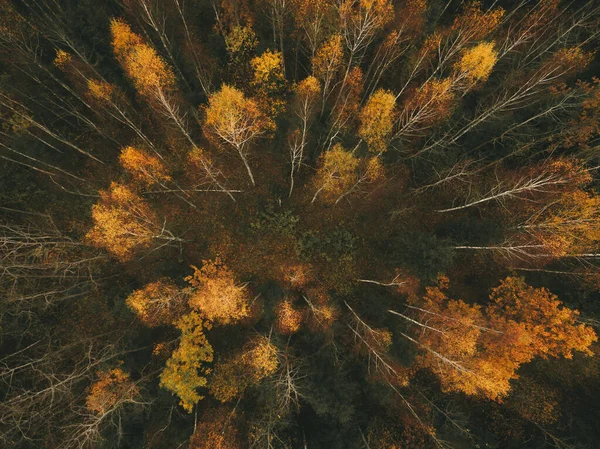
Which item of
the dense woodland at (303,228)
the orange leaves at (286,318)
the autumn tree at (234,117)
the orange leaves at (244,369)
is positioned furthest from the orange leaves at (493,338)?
the autumn tree at (234,117)

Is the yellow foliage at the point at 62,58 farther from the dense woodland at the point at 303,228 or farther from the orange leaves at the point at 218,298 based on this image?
the orange leaves at the point at 218,298

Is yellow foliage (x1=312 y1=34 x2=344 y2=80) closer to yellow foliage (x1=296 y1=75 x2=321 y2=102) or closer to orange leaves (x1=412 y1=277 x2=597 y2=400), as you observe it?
yellow foliage (x1=296 y1=75 x2=321 y2=102)

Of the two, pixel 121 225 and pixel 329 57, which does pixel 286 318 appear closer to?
pixel 121 225

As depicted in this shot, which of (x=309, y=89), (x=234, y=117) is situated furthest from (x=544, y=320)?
(x=234, y=117)

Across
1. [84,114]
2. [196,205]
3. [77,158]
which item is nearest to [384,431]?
[196,205]

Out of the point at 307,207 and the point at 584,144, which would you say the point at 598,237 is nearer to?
the point at 584,144

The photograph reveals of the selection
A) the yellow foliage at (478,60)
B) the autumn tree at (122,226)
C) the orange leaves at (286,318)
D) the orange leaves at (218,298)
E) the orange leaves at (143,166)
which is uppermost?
the yellow foliage at (478,60)

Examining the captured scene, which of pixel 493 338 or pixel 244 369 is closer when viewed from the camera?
pixel 493 338
